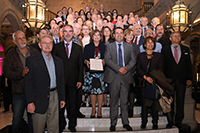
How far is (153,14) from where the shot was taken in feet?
42.0

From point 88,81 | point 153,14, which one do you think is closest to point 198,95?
point 153,14

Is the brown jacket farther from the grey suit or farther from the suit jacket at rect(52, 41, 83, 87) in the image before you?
the grey suit

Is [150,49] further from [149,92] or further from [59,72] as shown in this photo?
[59,72]

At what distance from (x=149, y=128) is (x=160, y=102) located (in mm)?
713

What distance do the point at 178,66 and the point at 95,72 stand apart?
6.38 ft

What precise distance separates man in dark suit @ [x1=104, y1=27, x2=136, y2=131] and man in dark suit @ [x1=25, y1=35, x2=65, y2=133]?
1.25 meters

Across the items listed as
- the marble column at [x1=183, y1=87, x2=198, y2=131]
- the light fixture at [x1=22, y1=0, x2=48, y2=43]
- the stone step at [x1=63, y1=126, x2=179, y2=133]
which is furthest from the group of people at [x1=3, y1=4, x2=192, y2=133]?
the light fixture at [x1=22, y1=0, x2=48, y2=43]

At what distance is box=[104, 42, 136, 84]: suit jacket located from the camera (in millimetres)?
3627

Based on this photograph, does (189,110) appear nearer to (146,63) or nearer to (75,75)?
(146,63)

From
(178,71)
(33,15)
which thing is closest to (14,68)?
(178,71)

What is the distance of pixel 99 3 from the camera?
59.3 feet

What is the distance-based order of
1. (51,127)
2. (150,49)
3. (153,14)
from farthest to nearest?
(153,14) → (150,49) → (51,127)

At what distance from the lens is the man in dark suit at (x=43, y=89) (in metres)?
2.61

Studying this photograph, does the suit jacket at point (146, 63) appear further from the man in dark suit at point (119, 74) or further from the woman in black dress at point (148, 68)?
the man in dark suit at point (119, 74)
